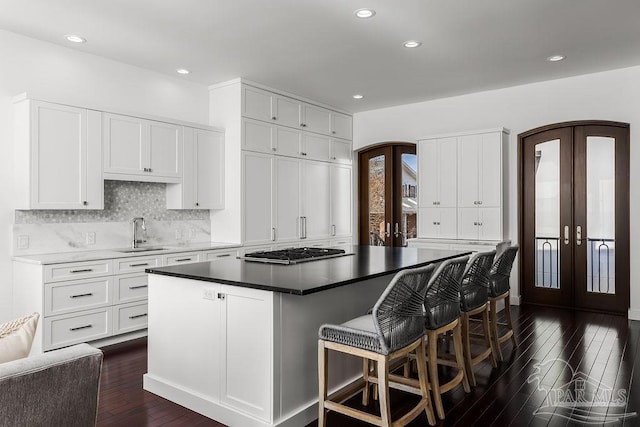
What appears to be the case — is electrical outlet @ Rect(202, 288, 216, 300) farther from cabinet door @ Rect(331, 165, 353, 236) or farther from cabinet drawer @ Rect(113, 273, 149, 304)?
cabinet door @ Rect(331, 165, 353, 236)

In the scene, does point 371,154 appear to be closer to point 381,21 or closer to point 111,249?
point 381,21

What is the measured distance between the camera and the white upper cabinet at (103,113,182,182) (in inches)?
177

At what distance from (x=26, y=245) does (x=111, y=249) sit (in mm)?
777

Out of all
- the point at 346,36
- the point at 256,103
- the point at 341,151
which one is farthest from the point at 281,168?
the point at 346,36

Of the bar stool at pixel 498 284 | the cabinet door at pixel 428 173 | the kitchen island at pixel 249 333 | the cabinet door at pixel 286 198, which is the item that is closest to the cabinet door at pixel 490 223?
the cabinet door at pixel 428 173

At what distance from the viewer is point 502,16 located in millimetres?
3801

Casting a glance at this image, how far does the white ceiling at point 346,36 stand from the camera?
362cm

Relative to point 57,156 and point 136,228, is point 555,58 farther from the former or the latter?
point 57,156

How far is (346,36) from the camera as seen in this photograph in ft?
13.8

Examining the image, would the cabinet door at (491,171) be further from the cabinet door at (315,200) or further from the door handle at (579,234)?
the cabinet door at (315,200)

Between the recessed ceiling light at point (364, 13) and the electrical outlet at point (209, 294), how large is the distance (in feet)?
8.18

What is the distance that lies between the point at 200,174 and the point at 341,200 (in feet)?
8.25

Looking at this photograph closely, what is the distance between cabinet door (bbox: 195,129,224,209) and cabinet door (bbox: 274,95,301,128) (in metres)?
0.85

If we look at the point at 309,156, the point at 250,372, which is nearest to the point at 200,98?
the point at 309,156
